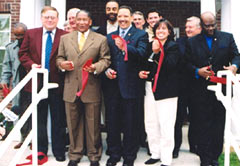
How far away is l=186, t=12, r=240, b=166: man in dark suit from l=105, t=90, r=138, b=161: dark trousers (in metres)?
0.81

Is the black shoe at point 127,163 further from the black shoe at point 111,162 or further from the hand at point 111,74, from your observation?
the hand at point 111,74

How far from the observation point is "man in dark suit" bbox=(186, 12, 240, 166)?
148 inches

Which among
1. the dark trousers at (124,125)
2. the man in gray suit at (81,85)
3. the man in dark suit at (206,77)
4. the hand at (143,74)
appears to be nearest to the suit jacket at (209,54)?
the man in dark suit at (206,77)

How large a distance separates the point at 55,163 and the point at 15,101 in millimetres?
1500

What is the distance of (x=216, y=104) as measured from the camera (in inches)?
151

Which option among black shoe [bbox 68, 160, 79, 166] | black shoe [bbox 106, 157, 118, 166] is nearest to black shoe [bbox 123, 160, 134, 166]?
black shoe [bbox 106, 157, 118, 166]

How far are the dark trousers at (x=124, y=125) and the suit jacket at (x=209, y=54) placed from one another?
83 centimetres

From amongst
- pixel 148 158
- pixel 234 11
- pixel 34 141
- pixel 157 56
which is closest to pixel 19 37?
pixel 34 141

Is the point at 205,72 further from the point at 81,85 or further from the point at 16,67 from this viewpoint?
the point at 16,67

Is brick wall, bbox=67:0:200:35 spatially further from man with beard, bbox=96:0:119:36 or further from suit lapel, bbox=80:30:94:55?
suit lapel, bbox=80:30:94:55

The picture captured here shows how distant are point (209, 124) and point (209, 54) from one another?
875 millimetres

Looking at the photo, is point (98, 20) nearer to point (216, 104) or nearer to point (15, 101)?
point (15, 101)

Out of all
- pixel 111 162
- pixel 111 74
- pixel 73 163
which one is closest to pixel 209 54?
pixel 111 74

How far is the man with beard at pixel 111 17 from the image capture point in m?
4.14
